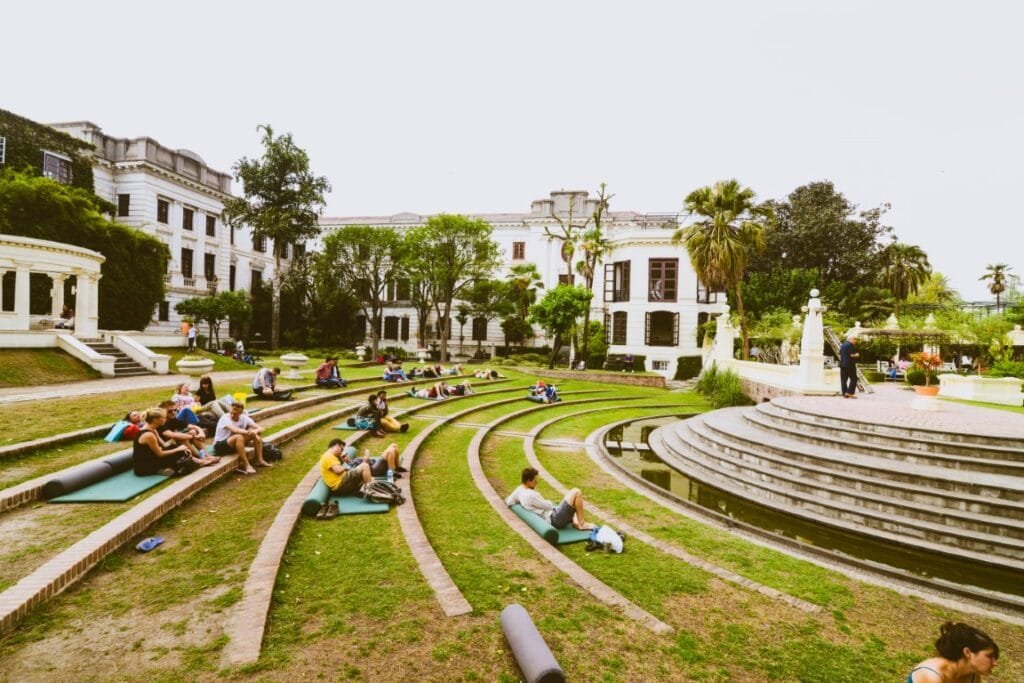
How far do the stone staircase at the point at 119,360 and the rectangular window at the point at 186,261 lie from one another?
1805 cm

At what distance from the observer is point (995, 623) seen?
5.65m

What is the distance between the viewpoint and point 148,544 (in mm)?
5945

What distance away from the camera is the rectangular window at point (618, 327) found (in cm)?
3912

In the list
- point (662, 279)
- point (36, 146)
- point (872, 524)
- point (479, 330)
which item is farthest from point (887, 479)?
point (36, 146)

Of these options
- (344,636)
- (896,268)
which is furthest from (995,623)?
(896,268)

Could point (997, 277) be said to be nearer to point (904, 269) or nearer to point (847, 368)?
point (904, 269)

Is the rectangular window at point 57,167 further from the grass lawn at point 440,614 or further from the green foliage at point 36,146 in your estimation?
the grass lawn at point 440,614

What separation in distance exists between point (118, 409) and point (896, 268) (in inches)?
2081

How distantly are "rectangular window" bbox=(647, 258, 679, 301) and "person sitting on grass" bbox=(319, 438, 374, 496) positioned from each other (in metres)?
33.2

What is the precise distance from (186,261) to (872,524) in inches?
1655

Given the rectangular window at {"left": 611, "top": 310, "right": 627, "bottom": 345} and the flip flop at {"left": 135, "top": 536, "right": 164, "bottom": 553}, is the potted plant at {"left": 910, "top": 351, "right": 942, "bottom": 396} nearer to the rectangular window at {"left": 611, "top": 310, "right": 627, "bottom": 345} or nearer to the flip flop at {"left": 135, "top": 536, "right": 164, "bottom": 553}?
the flip flop at {"left": 135, "top": 536, "right": 164, "bottom": 553}

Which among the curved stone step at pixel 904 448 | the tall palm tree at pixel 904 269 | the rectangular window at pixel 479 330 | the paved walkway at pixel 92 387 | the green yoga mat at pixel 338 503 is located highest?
the tall palm tree at pixel 904 269

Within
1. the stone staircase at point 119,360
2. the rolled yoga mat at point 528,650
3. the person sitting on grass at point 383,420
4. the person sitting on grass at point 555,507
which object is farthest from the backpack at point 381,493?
the stone staircase at point 119,360

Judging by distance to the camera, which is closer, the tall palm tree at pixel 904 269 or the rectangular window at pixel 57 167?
the rectangular window at pixel 57 167
